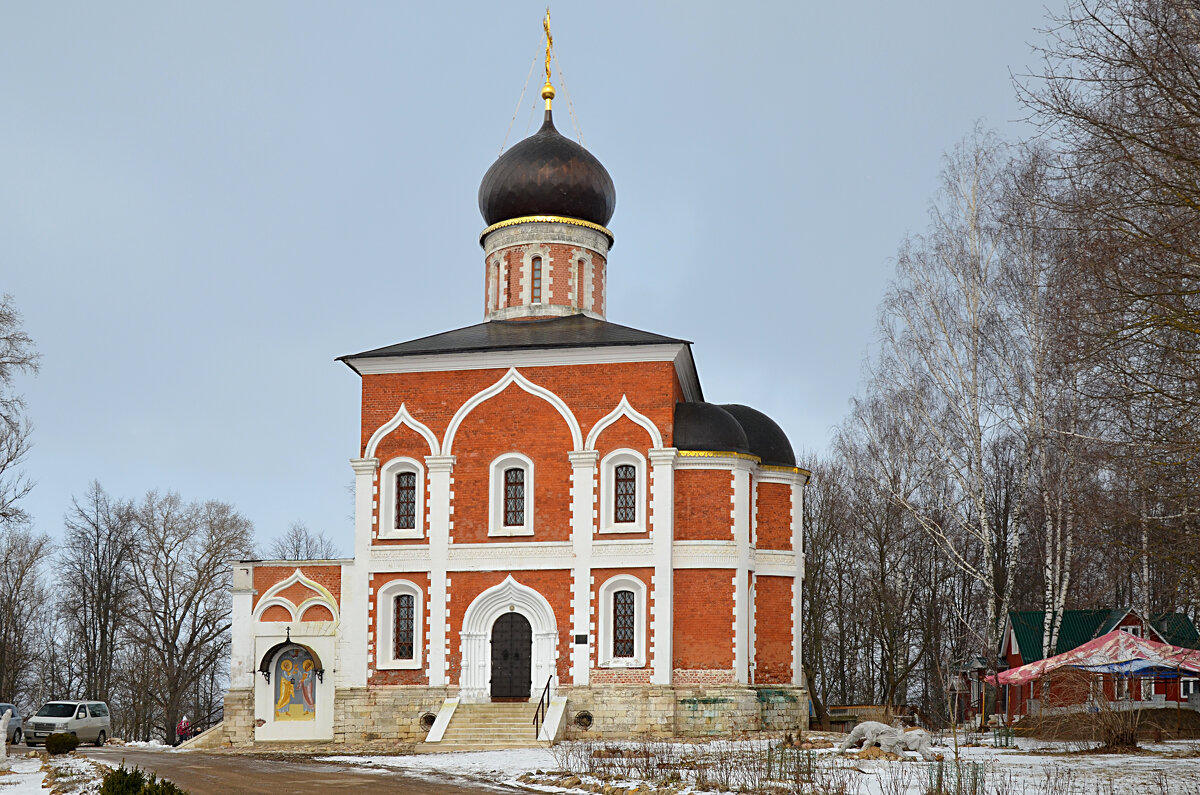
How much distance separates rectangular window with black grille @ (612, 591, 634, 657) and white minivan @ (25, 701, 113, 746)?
39.9 ft

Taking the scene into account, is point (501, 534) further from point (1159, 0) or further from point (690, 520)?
point (1159, 0)

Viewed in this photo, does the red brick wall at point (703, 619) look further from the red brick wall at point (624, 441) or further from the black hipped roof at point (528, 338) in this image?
the black hipped roof at point (528, 338)

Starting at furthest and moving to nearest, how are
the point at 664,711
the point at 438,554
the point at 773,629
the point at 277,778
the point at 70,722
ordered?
the point at 70,722 < the point at 773,629 < the point at 438,554 < the point at 664,711 < the point at 277,778

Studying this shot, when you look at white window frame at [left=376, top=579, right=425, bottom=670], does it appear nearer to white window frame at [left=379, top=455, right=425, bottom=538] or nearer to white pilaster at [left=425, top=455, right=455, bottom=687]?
white pilaster at [left=425, top=455, right=455, bottom=687]

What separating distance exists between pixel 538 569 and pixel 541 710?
275cm

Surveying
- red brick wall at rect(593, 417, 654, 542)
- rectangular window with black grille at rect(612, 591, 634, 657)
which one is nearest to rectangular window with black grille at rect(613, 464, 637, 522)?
red brick wall at rect(593, 417, 654, 542)

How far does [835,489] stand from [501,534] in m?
16.3

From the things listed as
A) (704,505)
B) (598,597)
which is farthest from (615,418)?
(598,597)

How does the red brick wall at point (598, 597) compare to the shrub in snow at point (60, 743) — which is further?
the red brick wall at point (598, 597)

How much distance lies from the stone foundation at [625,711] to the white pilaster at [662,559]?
1.90ft

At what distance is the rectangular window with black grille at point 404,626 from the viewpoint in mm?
25328

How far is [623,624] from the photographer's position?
2459 cm

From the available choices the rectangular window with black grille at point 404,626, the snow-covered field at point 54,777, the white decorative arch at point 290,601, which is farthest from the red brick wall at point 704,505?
the snow-covered field at point 54,777

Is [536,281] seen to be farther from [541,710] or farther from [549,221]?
[541,710]
